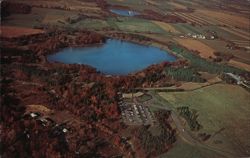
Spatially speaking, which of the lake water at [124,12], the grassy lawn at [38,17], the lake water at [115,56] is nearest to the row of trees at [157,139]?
the lake water at [115,56]

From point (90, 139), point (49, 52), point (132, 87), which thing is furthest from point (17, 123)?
point (49, 52)

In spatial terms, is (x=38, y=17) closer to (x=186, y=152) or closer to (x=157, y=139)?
(x=157, y=139)

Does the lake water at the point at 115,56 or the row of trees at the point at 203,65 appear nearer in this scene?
the lake water at the point at 115,56

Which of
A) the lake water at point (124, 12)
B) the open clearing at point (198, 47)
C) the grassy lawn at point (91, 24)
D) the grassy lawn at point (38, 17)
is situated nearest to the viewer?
the grassy lawn at point (38, 17)

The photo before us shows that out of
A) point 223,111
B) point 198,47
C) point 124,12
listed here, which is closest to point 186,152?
point 223,111

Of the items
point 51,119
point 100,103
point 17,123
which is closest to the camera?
point 17,123

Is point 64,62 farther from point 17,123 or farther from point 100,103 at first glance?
point 17,123

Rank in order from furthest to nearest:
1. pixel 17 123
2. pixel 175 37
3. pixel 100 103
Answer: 1. pixel 175 37
2. pixel 100 103
3. pixel 17 123

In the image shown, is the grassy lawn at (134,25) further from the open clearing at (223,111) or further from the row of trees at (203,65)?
the open clearing at (223,111)
